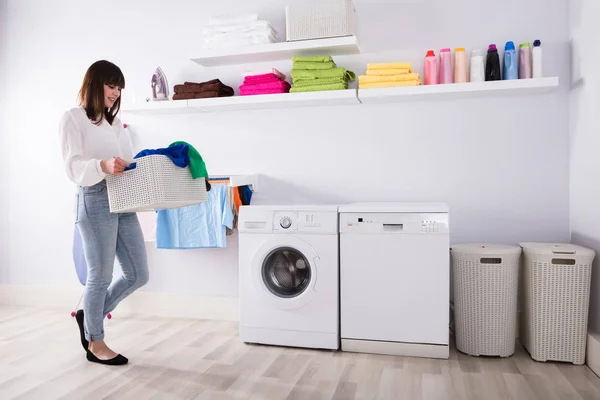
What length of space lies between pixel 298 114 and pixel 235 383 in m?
1.77

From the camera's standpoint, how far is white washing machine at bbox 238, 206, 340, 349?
287 cm

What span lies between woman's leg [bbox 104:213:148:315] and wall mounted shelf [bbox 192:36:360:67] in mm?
1260

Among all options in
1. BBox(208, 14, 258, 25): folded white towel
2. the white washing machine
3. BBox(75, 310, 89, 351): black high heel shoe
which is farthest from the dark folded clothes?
BBox(75, 310, 89, 351): black high heel shoe

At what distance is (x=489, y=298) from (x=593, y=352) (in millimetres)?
512

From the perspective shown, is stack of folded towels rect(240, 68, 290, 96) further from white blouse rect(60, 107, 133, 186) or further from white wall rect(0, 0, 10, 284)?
white wall rect(0, 0, 10, 284)

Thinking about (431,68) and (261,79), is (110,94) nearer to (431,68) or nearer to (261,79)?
(261,79)

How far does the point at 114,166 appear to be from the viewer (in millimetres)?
2301

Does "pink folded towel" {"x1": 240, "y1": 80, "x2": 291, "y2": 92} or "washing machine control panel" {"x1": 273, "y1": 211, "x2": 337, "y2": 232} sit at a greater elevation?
"pink folded towel" {"x1": 240, "y1": 80, "x2": 291, "y2": 92}

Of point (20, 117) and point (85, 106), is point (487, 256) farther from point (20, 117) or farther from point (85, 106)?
point (20, 117)

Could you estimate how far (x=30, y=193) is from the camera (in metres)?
4.09

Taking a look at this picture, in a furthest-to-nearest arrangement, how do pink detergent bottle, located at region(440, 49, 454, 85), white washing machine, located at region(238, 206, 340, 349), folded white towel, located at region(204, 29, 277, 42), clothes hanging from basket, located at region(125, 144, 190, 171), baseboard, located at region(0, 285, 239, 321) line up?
baseboard, located at region(0, 285, 239, 321), folded white towel, located at region(204, 29, 277, 42), pink detergent bottle, located at region(440, 49, 454, 85), white washing machine, located at region(238, 206, 340, 349), clothes hanging from basket, located at region(125, 144, 190, 171)

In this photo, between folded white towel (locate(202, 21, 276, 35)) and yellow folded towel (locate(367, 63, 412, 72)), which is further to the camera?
folded white towel (locate(202, 21, 276, 35))

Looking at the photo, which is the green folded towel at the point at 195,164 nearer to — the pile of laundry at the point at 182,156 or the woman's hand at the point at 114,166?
the pile of laundry at the point at 182,156

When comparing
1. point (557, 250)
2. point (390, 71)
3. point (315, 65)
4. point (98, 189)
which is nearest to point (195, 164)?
point (98, 189)
